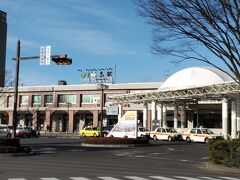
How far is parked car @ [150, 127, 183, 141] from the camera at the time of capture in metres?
50.1

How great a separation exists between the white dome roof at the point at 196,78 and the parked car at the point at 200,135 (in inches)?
521

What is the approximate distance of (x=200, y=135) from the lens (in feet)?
157

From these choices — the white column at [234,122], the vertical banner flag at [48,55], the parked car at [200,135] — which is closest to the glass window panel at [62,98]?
the parked car at [200,135]

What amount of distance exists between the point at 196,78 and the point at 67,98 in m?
32.4

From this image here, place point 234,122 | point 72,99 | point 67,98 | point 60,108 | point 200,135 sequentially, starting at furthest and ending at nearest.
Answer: point 67,98 → point 60,108 → point 72,99 → point 234,122 → point 200,135

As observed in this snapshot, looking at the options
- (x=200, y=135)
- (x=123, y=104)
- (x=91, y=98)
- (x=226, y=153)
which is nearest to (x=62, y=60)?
(x=226, y=153)

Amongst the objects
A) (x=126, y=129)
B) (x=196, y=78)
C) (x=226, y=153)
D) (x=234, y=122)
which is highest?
(x=196, y=78)

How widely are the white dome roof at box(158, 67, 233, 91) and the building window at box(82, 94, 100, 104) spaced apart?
1912 cm

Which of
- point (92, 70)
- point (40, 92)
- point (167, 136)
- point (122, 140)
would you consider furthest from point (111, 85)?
point (122, 140)

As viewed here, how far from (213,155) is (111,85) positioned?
2418 inches

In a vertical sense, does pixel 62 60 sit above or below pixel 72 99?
below

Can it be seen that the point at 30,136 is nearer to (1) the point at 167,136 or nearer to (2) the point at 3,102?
(1) the point at 167,136

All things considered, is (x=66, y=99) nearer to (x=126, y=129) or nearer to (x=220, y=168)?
(x=126, y=129)

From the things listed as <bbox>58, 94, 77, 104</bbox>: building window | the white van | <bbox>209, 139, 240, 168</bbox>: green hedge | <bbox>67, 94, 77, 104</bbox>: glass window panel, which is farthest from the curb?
<bbox>58, 94, 77, 104</bbox>: building window
